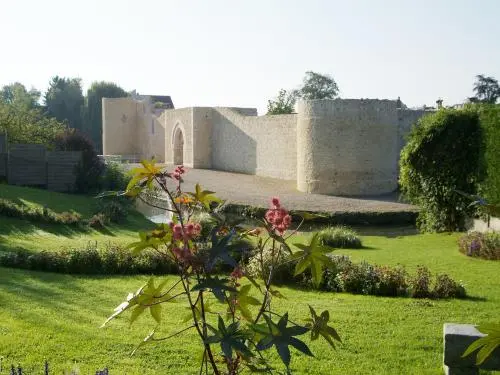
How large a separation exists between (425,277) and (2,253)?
612cm

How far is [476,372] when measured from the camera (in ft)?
12.2

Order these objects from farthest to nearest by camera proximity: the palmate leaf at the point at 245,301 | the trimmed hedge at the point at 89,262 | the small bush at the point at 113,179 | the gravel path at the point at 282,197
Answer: the small bush at the point at 113,179
the gravel path at the point at 282,197
the trimmed hedge at the point at 89,262
the palmate leaf at the point at 245,301

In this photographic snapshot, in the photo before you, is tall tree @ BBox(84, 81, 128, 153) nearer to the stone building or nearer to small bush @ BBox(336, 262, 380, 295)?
the stone building

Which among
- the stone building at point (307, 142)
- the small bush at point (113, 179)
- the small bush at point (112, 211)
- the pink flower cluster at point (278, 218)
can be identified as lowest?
the small bush at point (112, 211)

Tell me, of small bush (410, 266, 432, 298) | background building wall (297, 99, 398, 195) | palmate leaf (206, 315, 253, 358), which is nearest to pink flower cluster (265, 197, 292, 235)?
palmate leaf (206, 315, 253, 358)

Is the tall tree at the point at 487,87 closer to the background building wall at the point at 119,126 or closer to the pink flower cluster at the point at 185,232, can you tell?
the background building wall at the point at 119,126

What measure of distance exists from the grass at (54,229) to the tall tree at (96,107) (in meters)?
40.5

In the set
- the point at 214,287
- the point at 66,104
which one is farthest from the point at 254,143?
the point at 66,104

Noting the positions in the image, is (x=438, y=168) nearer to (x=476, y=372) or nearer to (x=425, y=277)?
(x=425, y=277)

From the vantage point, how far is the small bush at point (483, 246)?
11.3 meters

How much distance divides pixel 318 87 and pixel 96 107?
2367 cm

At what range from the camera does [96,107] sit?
61.1 m

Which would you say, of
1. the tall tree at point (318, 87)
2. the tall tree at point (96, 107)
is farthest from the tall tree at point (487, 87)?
the tall tree at point (96, 107)

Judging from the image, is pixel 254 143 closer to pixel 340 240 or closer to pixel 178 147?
pixel 178 147
